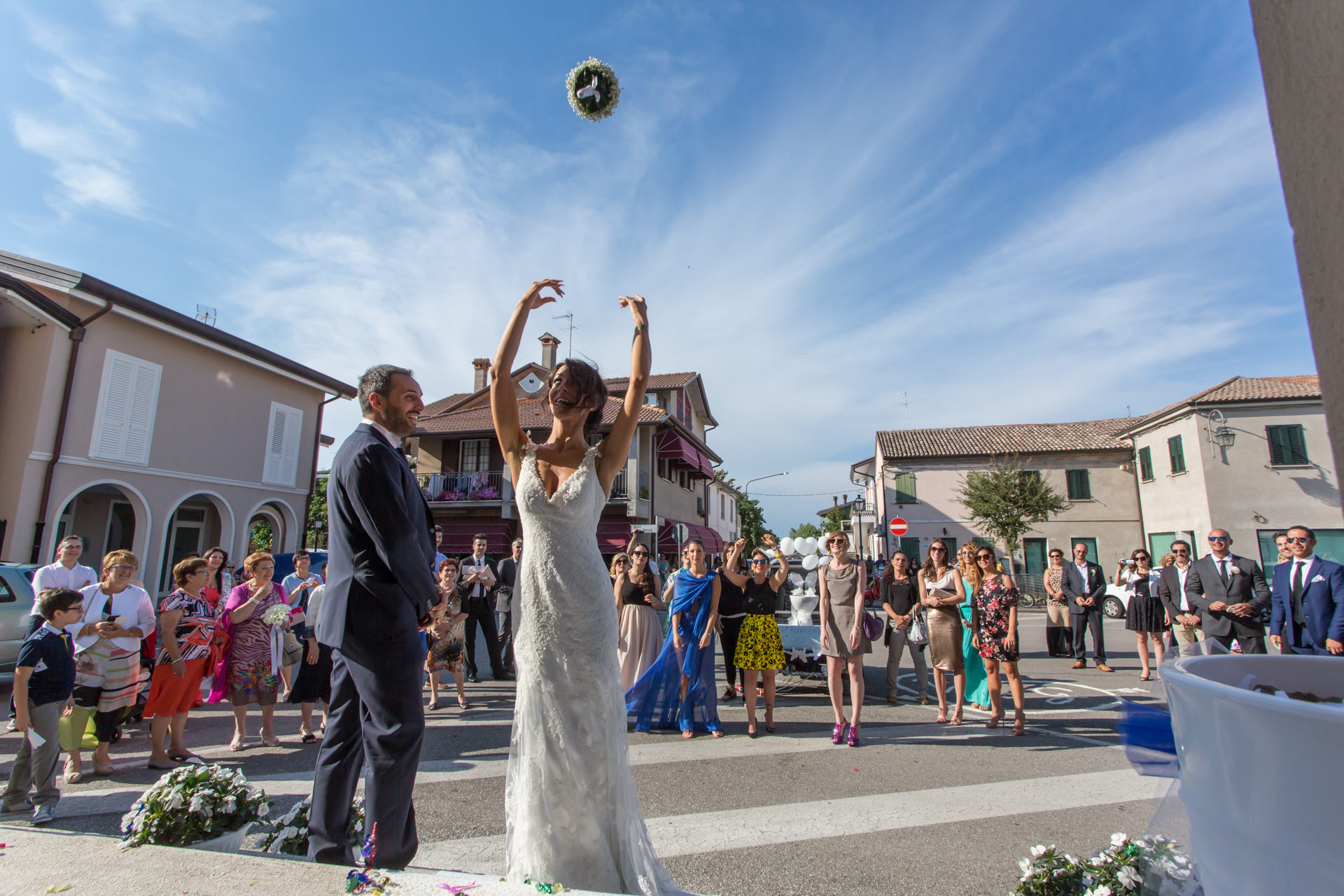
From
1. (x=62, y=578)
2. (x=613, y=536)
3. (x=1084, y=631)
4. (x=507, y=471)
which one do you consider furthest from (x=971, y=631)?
(x=507, y=471)

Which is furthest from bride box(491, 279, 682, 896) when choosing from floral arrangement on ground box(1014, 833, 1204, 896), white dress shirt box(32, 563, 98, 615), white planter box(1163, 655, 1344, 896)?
white dress shirt box(32, 563, 98, 615)

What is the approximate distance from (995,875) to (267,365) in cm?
1800

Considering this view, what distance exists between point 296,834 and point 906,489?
34.2m

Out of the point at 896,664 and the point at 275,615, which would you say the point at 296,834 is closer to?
the point at 275,615

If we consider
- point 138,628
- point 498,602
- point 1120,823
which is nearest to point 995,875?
point 1120,823

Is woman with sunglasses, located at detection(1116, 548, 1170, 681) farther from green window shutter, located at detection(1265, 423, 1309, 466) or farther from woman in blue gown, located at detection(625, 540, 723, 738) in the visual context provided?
green window shutter, located at detection(1265, 423, 1309, 466)

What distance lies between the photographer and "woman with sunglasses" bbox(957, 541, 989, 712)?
7016 millimetres

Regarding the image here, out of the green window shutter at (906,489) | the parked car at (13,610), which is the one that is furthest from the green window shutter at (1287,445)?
the parked car at (13,610)

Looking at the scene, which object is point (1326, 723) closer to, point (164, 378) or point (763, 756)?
point (763, 756)

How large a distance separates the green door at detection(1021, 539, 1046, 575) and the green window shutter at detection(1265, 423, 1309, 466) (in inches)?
371

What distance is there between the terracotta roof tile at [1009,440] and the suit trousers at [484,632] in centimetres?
2792

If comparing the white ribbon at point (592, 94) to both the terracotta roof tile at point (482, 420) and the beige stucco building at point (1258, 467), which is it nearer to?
the terracotta roof tile at point (482, 420)

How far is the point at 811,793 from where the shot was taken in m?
4.46

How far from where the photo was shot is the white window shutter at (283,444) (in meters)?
16.8
